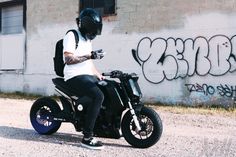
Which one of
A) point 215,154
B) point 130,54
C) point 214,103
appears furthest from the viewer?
point 130,54

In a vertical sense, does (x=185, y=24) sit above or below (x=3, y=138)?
above

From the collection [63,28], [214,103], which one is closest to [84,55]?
[214,103]

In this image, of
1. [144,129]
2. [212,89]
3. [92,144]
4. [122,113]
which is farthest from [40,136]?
[212,89]

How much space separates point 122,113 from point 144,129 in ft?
1.32

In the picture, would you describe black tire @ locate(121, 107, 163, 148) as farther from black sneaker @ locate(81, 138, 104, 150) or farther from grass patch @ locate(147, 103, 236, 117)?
grass patch @ locate(147, 103, 236, 117)

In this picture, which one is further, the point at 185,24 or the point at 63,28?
the point at 63,28

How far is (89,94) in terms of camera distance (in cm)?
609

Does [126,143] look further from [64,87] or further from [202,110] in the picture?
[202,110]

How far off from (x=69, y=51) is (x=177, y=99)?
24.1 feet

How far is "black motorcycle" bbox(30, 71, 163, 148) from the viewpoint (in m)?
6.04

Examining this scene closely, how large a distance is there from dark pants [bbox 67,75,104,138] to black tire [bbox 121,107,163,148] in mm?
443

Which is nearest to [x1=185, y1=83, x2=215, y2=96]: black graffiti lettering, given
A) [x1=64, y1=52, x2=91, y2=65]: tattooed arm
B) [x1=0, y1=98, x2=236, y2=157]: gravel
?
[x1=0, y1=98, x2=236, y2=157]: gravel

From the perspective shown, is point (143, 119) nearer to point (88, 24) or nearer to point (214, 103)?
point (88, 24)

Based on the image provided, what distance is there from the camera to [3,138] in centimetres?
687
